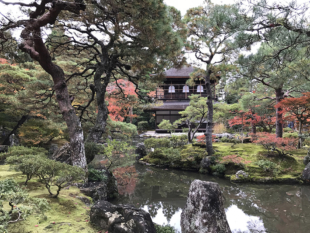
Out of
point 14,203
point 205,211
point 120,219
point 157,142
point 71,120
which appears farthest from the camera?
point 157,142

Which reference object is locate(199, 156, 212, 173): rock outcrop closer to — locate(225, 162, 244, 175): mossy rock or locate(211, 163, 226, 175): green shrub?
locate(211, 163, 226, 175): green shrub

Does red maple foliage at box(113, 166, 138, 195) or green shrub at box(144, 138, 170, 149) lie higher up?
green shrub at box(144, 138, 170, 149)

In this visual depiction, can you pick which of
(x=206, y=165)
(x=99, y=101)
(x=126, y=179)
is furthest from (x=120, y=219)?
(x=206, y=165)

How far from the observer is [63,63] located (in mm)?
7562

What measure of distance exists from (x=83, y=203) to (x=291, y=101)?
319 inches

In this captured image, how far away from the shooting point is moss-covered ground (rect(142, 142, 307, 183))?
696 centimetres

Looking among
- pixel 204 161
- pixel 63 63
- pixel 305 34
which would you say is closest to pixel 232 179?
pixel 204 161

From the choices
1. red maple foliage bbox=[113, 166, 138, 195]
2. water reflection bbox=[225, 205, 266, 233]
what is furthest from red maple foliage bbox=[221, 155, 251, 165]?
red maple foliage bbox=[113, 166, 138, 195]

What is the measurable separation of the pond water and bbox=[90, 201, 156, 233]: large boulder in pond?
5.65ft

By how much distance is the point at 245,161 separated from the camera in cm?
784

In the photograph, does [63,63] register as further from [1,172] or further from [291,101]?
[291,101]

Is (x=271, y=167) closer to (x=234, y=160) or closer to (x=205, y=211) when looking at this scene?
(x=234, y=160)

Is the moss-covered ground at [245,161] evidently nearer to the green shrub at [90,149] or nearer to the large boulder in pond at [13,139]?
the green shrub at [90,149]

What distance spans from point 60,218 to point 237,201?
15.0 feet
